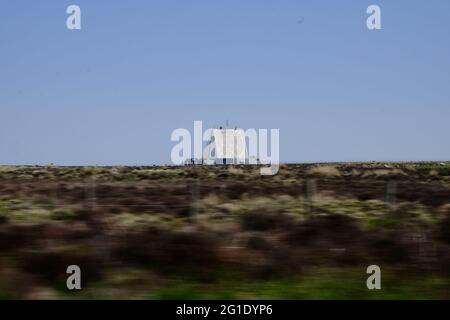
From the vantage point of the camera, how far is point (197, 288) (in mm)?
8914

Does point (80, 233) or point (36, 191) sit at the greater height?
point (80, 233)

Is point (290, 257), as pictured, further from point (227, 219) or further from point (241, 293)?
point (227, 219)

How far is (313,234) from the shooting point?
12.6 metres

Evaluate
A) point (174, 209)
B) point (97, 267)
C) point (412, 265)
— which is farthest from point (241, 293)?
point (174, 209)

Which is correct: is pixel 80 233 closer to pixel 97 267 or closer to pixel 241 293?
pixel 97 267

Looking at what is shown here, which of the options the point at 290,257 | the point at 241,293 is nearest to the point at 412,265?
the point at 290,257

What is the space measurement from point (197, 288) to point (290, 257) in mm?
2193

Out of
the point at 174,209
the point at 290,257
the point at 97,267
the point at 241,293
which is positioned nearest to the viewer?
the point at 241,293

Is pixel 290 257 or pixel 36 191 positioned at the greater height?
pixel 290 257

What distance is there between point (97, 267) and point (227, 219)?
775cm
